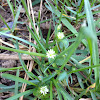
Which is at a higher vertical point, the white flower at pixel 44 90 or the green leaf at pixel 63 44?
the green leaf at pixel 63 44

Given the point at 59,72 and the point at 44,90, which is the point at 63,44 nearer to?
the point at 59,72

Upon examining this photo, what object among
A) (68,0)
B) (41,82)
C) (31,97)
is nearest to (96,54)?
(41,82)

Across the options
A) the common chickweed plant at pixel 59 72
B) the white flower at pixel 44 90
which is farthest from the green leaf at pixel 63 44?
the white flower at pixel 44 90

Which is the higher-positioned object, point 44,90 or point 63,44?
point 63,44

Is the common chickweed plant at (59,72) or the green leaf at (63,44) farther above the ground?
the green leaf at (63,44)

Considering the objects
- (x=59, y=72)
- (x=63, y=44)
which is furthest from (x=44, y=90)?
(x=63, y=44)

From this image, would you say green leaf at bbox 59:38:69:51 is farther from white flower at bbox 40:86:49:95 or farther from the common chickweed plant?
white flower at bbox 40:86:49:95

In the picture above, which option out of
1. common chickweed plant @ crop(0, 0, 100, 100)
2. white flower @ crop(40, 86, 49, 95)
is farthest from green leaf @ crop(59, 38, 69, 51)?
white flower @ crop(40, 86, 49, 95)

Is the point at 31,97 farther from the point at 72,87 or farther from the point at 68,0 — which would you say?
the point at 68,0

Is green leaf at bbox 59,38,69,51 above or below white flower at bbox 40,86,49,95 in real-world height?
above

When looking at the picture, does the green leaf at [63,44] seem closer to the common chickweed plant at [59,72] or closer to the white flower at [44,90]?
the common chickweed plant at [59,72]

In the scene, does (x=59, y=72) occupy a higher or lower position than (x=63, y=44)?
lower
